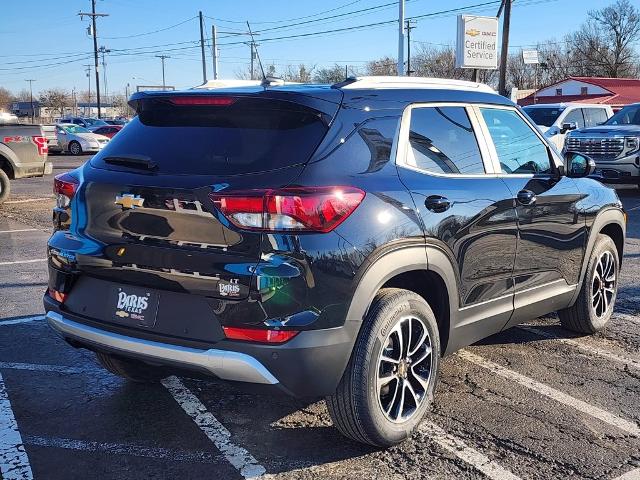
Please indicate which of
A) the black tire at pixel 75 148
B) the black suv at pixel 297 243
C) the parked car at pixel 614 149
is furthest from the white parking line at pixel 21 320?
the black tire at pixel 75 148

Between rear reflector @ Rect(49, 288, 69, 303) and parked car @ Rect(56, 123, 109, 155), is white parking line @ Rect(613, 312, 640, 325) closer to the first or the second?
rear reflector @ Rect(49, 288, 69, 303)

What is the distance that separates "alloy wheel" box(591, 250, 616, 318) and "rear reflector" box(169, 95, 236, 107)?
128 inches

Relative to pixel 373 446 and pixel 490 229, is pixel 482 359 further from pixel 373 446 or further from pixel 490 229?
pixel 373 446

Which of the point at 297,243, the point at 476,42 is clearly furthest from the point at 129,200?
the point at 476,42

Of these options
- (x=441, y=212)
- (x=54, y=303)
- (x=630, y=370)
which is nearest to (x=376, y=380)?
(x=441, y=212)

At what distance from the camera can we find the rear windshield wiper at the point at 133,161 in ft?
11.0

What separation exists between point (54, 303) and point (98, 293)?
40 centimetres

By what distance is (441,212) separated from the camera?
359cm

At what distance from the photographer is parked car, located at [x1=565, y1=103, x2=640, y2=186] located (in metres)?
14.5

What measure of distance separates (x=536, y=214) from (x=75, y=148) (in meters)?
29.5

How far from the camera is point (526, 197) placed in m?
4.28

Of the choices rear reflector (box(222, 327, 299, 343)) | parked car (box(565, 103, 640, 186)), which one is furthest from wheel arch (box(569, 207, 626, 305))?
parked car (box(565, 103, 640, 186))

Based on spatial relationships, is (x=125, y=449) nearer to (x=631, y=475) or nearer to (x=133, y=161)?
(x=133, y=161)

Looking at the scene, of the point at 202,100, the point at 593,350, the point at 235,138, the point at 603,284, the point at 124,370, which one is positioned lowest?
the point at 593,350
